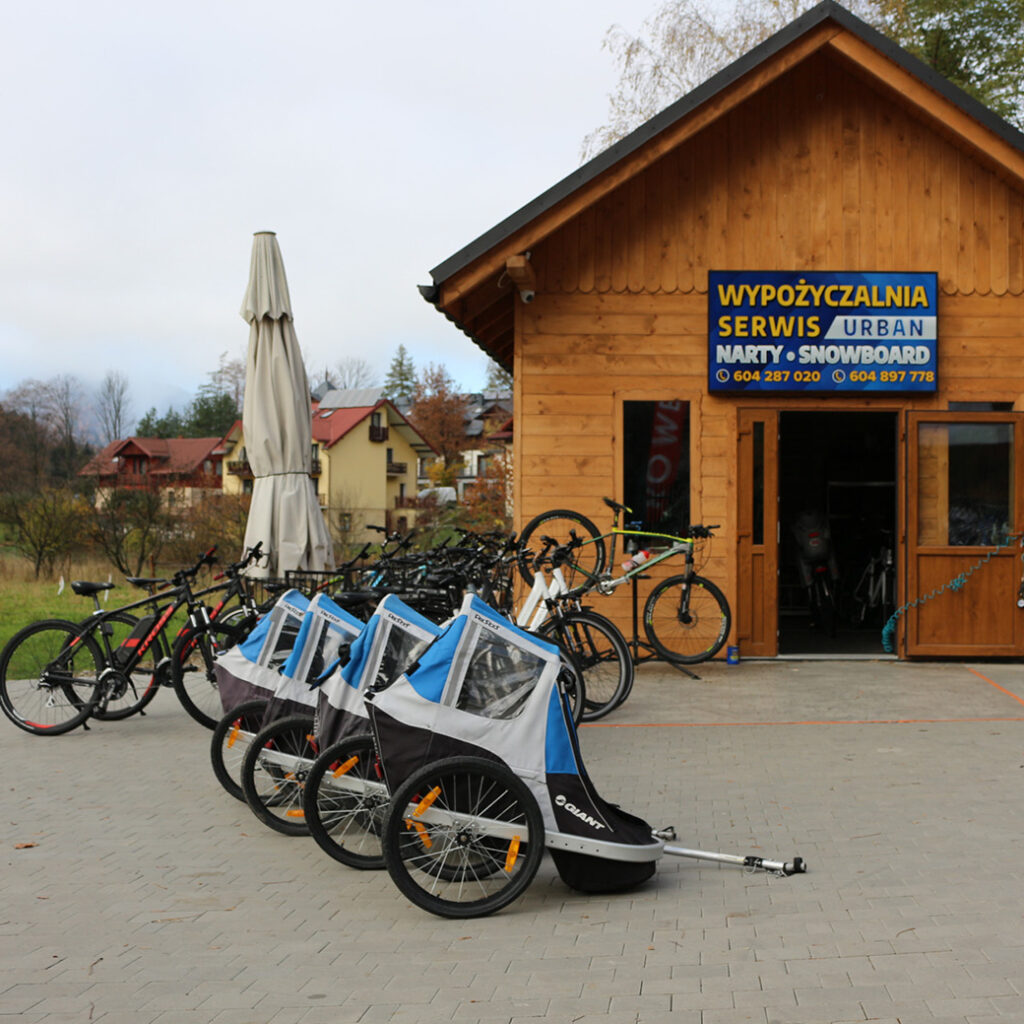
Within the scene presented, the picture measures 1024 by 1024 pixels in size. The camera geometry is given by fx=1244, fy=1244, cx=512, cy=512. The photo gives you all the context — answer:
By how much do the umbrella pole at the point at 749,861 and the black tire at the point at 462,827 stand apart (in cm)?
72

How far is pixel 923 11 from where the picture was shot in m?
28.0

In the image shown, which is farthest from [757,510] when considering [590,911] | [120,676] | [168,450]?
[168,450]

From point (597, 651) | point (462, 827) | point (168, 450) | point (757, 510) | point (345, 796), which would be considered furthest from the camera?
point (168, 450)

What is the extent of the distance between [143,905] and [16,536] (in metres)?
25.6

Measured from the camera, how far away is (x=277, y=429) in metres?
11.5

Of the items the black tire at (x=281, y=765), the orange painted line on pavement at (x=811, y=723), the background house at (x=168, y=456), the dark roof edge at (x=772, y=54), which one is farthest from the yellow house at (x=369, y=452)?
the black tire at (x=281, y=765)

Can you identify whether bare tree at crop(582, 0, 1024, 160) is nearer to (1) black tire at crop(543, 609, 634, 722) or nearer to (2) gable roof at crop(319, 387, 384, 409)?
(1) black tire at crop(543, 609, 634, 722)

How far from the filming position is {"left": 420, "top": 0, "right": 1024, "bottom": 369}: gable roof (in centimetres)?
1075

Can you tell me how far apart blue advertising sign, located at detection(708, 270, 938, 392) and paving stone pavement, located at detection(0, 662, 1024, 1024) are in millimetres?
4312

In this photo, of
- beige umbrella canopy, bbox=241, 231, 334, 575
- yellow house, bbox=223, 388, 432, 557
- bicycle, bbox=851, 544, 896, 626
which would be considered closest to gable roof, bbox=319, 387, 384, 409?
yellow house, bbox=223, 388, 432, 557

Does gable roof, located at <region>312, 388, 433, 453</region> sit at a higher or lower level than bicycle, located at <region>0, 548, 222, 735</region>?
higher

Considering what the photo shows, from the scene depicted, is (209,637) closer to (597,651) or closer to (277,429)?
(597,651)

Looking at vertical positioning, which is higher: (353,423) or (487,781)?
(353,423)

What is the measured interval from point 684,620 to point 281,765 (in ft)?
19.5
